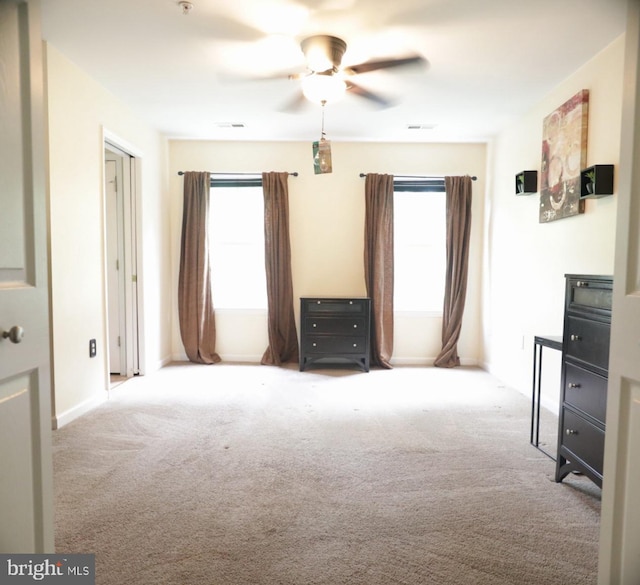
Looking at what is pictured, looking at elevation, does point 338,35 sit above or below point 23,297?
above

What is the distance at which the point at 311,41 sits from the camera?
263 cm

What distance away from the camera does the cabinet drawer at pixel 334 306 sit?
4625mm

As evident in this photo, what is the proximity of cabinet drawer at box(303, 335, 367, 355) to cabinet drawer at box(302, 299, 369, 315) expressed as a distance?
0.30 metres

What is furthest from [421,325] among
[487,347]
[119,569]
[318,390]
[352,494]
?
[119,569]

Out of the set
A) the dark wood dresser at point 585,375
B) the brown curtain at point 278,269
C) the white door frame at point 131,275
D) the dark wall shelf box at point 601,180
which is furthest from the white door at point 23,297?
the brown curtain at point 278,269

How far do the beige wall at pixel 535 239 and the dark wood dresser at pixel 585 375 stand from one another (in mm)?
801

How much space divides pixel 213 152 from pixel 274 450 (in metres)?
3.77

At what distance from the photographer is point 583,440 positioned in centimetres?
212

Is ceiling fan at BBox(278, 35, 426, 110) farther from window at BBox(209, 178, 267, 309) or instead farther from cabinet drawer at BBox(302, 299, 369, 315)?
window at BBox(209, 178, 267, 309)

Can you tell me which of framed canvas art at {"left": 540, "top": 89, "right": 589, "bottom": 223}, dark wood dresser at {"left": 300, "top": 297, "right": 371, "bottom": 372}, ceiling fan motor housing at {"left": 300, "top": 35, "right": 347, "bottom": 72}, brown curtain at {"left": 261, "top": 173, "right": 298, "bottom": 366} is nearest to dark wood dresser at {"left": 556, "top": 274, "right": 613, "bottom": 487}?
framed canvas art at {"left": 540, "top": 89, "right": 589, "bottom": 223}

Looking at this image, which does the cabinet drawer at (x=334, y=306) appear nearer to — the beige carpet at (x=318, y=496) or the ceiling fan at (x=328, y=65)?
the beige carpet at (x=318, y=496)

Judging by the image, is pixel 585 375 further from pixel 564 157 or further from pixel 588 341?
pixel 564 157

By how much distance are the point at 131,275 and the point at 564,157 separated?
419cm

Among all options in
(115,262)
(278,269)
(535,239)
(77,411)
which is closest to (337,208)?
(278,269)
